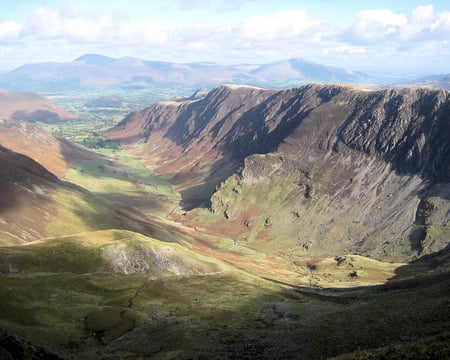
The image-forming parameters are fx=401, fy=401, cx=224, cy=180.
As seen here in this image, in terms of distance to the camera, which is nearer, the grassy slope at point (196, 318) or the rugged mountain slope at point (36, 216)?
the grassy slope at point (196, 318)

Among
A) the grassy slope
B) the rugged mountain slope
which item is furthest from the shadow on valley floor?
the rugged mountain slope

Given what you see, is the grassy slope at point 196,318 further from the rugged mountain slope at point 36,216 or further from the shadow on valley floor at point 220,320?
the rugged mountain slope at point 36,216

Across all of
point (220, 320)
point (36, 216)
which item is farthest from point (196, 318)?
point (36, 216)

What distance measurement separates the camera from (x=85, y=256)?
114438 mm

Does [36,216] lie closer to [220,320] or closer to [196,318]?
[196,318]

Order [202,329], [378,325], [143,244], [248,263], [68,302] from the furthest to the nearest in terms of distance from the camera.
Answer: [248,263], [143,244], [68,302], [202,329], [378,325]

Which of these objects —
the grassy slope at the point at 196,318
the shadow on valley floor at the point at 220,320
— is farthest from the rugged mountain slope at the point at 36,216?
the shadow on valley floor at the point at 220,320

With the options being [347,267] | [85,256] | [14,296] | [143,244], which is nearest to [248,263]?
[347,267]

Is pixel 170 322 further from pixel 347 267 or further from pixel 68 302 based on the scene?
pixel 347 267

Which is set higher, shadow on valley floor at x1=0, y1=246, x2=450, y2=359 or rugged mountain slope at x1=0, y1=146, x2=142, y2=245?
shadow on valley floor at x1=0, y1=246, x2=450, y2=359

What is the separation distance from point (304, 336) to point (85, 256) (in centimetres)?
7146

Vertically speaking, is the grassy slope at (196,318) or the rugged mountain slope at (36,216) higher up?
the grassy slope at (196,318)

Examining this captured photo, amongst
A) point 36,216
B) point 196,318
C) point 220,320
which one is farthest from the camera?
point 36,216

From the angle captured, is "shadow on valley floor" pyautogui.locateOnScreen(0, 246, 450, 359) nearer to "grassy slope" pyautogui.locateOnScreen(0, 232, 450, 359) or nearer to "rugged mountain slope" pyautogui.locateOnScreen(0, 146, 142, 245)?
"grassy slope" pyautogui.locateOnScreen(0, 232, 450, 359)
